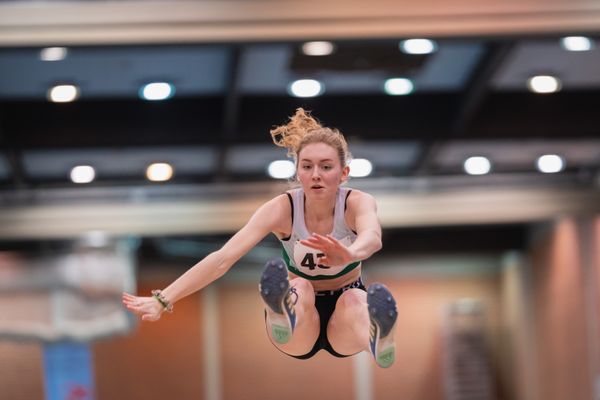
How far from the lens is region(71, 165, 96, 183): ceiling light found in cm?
1046

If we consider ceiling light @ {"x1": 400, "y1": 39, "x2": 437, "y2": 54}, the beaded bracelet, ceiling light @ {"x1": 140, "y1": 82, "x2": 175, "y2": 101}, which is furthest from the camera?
ceiling light @ {"x1": 140, "y1": 82, "x2": 175, "y2": 101}

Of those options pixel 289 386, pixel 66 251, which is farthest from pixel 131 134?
pixel 289 386

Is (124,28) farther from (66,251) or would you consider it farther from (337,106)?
(66,251)

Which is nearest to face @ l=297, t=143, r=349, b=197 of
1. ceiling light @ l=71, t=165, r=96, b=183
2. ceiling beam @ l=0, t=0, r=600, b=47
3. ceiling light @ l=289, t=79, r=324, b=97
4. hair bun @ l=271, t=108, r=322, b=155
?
hair bun @ l=271, t=108, r=322, b=155

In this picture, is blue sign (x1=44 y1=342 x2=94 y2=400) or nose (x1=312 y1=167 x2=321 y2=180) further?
blue sign (x1=44 y1=342 x2=94 y2=400)

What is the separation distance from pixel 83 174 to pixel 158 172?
0.80 m

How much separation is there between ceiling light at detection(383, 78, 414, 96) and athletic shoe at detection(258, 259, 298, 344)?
4.52 m

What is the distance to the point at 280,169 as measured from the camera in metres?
10.7

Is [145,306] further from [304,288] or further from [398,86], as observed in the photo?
[398,86]

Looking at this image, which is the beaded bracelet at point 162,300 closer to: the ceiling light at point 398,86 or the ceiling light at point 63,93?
the ceiling light at point 63,93

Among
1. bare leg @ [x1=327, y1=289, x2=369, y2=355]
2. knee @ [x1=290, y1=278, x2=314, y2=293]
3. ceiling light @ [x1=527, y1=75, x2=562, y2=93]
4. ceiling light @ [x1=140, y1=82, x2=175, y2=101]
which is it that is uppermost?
ceiling light @ [x1=140, y1=82, x2=175, y2=101]

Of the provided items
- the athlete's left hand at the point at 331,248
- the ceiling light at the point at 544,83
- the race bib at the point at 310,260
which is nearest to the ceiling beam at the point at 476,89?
the ceiling light at the point at 544,83

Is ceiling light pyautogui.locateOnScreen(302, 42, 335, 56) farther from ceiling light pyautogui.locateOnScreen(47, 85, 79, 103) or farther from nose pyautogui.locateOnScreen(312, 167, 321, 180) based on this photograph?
nose pyautogui.locateOnScreen(312, 167, 321, 180)

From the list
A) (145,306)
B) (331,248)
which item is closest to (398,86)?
(145,306)
